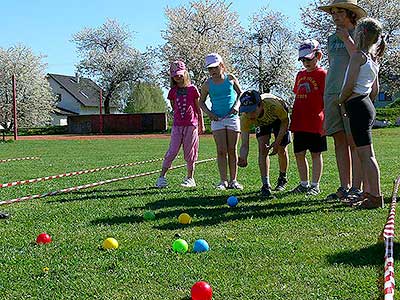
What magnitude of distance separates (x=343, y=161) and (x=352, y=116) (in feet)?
2.71

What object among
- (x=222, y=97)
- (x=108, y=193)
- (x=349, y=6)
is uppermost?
(x=349, y=6)

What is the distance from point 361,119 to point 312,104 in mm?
1277

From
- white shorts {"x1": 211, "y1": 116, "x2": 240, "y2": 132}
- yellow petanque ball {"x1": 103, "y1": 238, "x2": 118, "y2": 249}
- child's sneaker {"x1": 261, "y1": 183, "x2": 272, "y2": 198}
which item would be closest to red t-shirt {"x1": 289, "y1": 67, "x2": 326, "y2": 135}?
child's sneaker {"x1": 261, "y1": 183, "x2": 272, "y2": 198}

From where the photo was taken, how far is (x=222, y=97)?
7430 mm

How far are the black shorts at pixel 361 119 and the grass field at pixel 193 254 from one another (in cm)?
68

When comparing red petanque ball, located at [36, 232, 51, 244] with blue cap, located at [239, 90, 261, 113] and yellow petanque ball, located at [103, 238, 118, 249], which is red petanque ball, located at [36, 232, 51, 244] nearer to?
yellow petanque ball, located at [103, 238, 118, 249]

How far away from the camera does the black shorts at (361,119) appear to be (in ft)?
17.3

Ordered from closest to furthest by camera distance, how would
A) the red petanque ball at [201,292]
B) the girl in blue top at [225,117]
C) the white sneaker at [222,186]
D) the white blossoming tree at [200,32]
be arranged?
the red petanque ball at [201,292] < the white sneaker at [222,186] < the girl in blue top at [225,117] < the white blossoming tree at [200,32]

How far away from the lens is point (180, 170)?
10469 millimetres

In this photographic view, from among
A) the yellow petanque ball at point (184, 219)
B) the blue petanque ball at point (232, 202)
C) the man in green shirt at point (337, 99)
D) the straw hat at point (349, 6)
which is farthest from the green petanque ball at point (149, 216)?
the straw hat at point (349, 6)

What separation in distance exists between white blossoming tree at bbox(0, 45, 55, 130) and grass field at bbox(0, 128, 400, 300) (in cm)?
4998

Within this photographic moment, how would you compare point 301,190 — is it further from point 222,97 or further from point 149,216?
point 149,216

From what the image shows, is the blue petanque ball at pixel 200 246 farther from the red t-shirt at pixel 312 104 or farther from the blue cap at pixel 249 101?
the red t-shirt at pixel 312 104

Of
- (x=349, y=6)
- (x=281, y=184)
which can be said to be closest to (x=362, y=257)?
(x=349, y=6)
